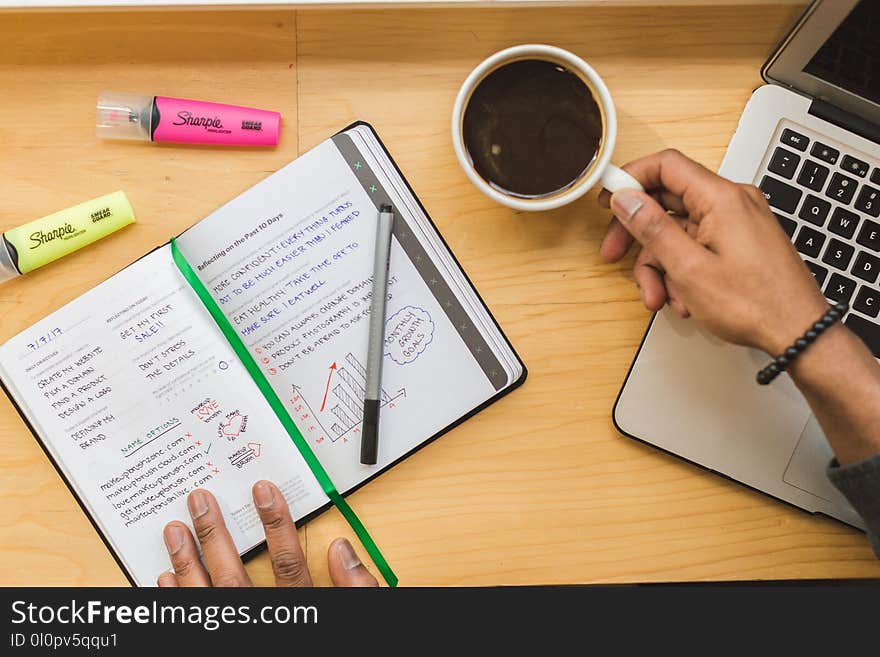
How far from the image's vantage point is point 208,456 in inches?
25.3

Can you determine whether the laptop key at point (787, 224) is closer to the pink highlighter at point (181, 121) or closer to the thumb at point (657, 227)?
the thumb at point (657, 227)

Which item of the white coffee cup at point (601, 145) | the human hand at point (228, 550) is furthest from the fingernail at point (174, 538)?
the white coffee cup at point (601, 145)

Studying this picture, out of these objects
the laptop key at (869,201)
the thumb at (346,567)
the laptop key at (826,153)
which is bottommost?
the thumb at (346,567)

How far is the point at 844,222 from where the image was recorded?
603mm

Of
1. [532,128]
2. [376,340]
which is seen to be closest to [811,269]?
[532,128]

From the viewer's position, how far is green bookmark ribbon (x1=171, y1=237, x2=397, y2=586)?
2.06 feet

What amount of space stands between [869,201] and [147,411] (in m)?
0.61

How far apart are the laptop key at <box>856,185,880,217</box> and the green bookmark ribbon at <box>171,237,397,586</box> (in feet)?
1.56

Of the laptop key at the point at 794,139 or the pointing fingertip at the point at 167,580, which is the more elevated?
the laptop key at the point at 794,139

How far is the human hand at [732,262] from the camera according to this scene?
0.55m

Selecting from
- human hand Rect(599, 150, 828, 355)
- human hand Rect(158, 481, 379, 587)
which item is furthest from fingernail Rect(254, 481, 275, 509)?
human hand Rect(599, 150, 828, 355)

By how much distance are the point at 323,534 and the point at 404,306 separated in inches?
8.1

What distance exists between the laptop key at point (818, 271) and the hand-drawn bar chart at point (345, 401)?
0.34 meters

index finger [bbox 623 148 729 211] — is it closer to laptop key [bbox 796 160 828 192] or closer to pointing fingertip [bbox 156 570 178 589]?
laptop key [bbox 796 160 828 192]
